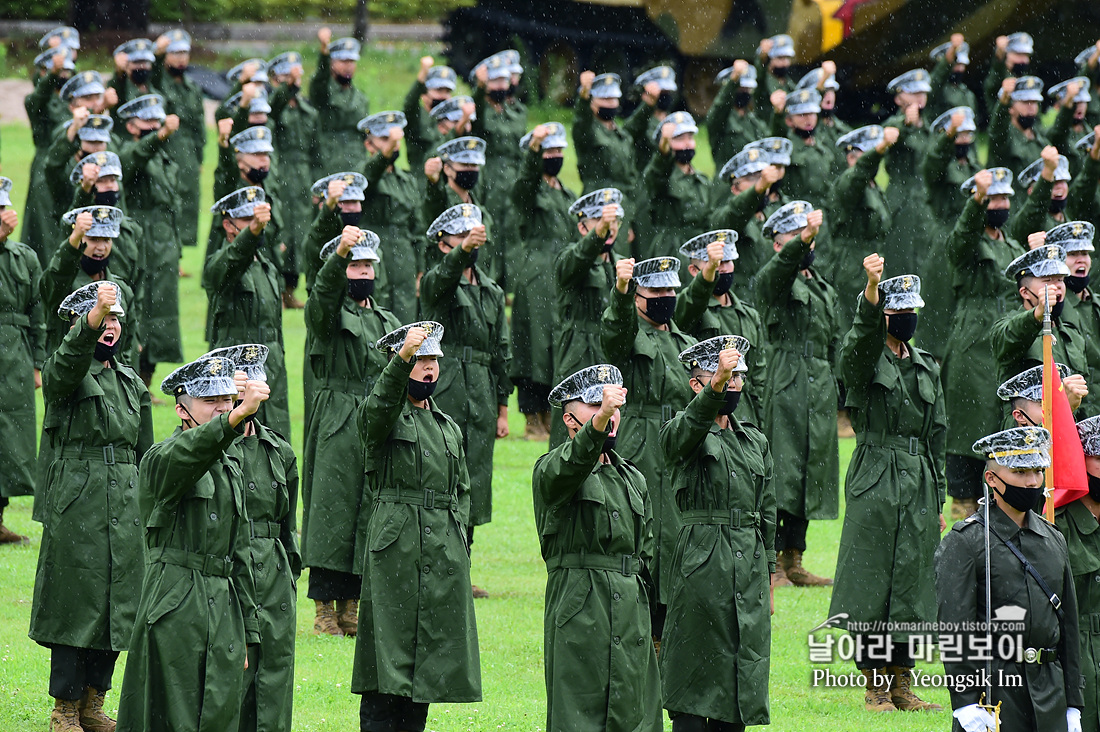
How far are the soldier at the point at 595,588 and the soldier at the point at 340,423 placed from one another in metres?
3.04

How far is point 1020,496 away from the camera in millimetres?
7816

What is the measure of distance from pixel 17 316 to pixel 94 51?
21259mm

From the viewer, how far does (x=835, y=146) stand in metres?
18.1

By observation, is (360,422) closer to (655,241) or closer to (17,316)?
(17,316)

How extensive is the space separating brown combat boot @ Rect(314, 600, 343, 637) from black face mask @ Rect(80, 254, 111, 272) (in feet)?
8.31

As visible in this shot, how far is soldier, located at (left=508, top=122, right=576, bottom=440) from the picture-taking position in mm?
Answer: 14656

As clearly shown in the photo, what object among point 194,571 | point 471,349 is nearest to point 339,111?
point 471,349

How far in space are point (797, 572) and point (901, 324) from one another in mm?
2862

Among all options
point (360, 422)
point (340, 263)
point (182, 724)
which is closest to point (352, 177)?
point (340, 263)

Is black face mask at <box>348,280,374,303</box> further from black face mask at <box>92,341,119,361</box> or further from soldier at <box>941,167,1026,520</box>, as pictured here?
soldier at <box>941,167,1026,520</box>

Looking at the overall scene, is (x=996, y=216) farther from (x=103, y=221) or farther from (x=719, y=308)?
(x=103, y=221)

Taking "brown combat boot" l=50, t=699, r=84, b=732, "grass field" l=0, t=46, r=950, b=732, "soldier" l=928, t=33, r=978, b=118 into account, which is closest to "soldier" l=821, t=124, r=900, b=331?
"grass field" l=0, t=46, r=950, b=732

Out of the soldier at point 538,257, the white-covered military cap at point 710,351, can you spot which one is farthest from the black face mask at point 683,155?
the white-covered military cap at point 710,351

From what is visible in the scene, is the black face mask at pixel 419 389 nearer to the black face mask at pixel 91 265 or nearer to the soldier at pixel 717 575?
the soldier at pixel 717 575
